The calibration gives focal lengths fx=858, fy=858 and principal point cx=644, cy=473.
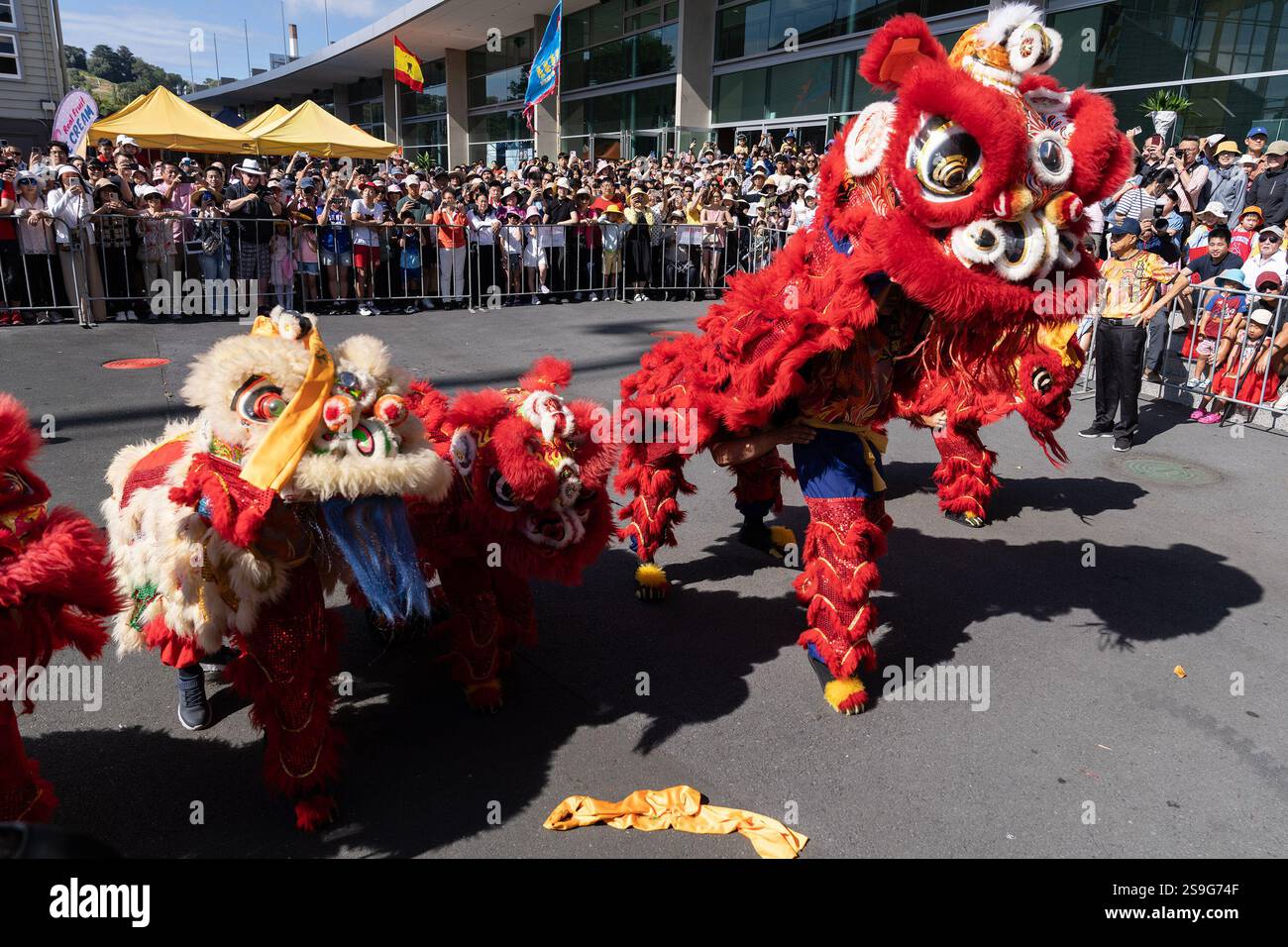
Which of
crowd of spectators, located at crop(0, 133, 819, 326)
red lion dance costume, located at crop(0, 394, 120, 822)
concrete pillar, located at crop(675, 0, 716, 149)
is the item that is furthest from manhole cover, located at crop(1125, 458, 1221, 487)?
concrete pillar, located at crop(675, 0, 716, 149)

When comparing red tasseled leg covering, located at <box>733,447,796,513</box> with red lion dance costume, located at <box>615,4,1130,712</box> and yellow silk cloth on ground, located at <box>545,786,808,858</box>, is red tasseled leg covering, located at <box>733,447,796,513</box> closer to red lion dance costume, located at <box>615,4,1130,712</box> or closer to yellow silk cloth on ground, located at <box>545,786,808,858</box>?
red lion dance costume, located at <box>615,4,1130,712</box>

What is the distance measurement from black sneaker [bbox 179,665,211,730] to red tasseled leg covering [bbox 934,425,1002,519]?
4.47 meters

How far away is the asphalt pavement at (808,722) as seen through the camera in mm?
2939

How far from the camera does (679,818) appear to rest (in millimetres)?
2963

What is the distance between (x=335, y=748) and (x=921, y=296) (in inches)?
105

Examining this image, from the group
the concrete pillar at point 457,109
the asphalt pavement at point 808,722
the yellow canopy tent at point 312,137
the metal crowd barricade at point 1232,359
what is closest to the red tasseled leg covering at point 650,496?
the asphalt pavement at point 808,722

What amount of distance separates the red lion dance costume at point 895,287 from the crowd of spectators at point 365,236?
7.55m

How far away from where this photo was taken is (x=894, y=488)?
6.34 meters

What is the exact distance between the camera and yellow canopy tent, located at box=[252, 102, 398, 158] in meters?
17.9

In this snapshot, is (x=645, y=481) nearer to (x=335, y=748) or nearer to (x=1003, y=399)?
(x=335, y=748)

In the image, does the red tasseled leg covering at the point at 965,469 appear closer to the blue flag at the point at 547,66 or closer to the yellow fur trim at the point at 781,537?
the yellow fur trim at the point at 781,537
